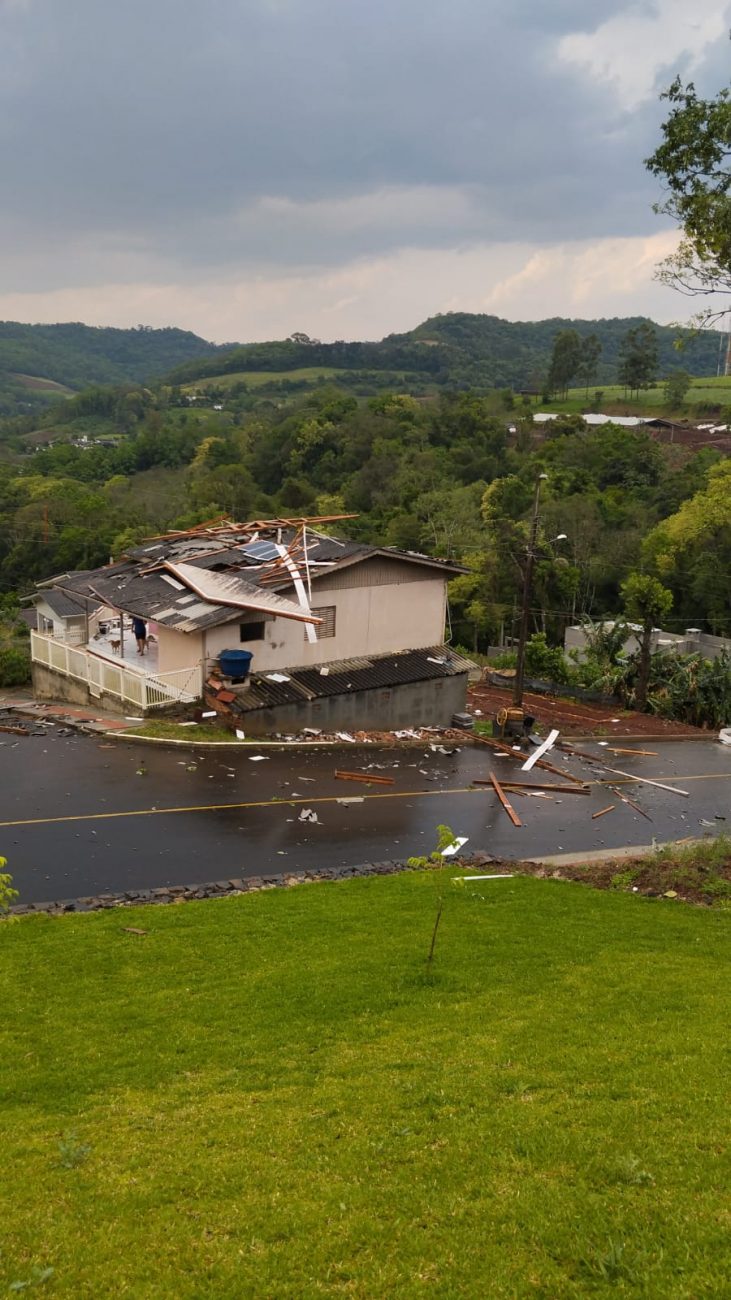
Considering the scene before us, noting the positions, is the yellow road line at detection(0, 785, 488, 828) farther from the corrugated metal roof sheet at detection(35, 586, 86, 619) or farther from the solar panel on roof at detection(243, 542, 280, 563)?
the corrugated metal roof sheet at detection(35, 586, 86, 619)

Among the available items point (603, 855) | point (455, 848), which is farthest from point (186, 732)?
point (603, 855)

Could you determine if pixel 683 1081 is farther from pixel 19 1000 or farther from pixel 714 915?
pixel 19 1000

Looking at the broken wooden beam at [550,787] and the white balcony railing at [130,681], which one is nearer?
the broken wooden beam at [550,787]

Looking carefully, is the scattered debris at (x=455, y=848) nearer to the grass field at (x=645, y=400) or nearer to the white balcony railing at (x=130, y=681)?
the white balcony railing at (x=130, y=681)

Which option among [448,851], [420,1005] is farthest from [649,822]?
[420,1005]

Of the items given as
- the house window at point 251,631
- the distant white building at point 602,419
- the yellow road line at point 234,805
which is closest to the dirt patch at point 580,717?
the house window at point 251,631
